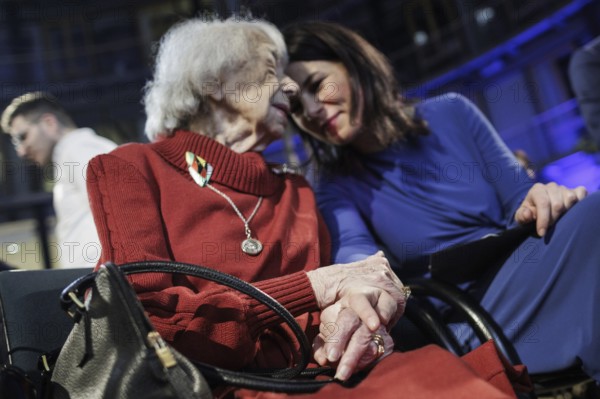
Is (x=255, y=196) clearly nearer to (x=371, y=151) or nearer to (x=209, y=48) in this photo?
(x=209, y=48)

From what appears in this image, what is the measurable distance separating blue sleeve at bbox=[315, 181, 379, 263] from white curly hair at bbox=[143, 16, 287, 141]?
537mm

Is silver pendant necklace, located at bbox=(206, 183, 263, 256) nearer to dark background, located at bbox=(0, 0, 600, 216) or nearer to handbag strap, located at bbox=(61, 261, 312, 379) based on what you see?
handbag strap, located at bbox=(61, 261, 312, 379)

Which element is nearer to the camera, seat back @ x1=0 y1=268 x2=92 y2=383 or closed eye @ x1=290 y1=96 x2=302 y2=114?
seat back @ x1=0 y1=268 x2=92 y2=383

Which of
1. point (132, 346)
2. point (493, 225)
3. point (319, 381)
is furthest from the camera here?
point (493, 225)

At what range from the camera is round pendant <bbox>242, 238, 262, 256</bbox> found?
5.02 ft

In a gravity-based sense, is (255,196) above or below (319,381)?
above

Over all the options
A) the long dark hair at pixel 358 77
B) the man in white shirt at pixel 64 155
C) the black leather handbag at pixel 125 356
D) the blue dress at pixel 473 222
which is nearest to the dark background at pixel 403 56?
the man in white shirt at pixel 64 155

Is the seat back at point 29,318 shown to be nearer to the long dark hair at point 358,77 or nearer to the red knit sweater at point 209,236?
the red knit sweater at point 209,236

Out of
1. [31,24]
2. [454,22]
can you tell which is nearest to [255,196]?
[454,22]

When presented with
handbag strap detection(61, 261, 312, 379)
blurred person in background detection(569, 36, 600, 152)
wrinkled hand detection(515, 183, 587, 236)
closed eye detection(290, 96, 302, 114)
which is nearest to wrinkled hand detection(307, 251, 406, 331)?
handbag strap detection(61, 261, 312, 379)

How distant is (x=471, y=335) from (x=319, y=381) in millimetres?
825

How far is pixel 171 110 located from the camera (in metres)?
1.85

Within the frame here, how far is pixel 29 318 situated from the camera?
1.46 meters

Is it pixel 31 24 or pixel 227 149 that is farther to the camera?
pixel 31 24
